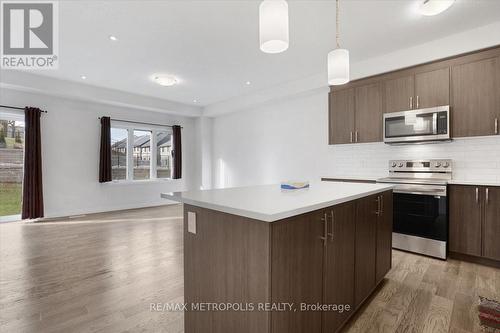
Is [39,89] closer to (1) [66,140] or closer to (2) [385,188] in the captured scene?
(1) [66,140]

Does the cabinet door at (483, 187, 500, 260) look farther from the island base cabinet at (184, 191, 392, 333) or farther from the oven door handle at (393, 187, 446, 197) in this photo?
the island base cabinet at (184, 191, 392, 333)

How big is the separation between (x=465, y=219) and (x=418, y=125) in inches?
51.3

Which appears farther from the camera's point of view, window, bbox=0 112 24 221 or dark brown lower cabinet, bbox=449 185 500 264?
window, bbox=0 112 24 221

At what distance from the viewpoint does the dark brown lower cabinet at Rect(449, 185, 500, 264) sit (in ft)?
9.19

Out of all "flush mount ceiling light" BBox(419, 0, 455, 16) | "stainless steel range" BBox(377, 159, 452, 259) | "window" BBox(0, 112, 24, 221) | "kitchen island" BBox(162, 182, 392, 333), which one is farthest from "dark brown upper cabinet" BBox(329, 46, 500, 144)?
"window" BBox(0, 112, 24, 221)

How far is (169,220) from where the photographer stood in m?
5.18

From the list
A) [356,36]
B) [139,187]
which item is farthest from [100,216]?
[356,36]

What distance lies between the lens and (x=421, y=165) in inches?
143

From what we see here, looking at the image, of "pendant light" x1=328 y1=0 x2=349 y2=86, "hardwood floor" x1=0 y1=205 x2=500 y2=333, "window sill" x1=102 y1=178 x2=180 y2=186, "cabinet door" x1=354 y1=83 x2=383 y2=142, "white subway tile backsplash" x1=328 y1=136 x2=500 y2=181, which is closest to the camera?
"hardwood floor" x1=0 y1=205 x2=500 y2=333

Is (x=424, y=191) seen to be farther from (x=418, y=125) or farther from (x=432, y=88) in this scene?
(x=432, y=88)

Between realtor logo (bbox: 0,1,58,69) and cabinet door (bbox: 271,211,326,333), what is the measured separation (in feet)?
10.9

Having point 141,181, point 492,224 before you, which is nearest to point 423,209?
point 492,224

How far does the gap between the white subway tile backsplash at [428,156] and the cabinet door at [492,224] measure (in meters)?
0.57

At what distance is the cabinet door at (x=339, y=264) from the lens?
1.53 metres
